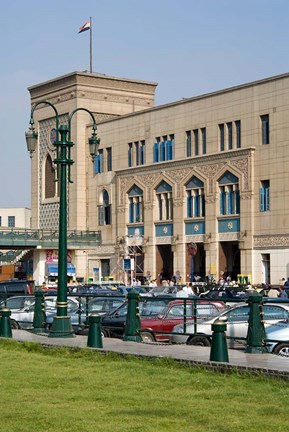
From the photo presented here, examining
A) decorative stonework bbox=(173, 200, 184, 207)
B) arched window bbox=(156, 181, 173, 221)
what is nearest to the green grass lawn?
decorative stonework bbox=(173, 200, 184, 207)

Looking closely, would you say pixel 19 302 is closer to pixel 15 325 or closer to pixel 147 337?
pixel 15 325

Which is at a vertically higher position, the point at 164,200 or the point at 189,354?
the point at 164,200

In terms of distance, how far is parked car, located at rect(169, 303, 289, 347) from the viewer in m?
21.4

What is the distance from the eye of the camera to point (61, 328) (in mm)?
25172

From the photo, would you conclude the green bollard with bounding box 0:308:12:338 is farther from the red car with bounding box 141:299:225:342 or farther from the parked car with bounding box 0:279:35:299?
the parked car with bounding box 0:279:35:299

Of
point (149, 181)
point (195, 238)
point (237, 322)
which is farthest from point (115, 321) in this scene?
point (149, 181)

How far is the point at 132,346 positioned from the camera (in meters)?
21.8

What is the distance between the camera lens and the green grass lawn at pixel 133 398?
40.1ft

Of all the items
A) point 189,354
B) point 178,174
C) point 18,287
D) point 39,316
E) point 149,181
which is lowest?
point 189,354

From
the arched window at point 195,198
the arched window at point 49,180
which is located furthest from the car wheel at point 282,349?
the arched window at point 49,180

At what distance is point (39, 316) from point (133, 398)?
1364cm

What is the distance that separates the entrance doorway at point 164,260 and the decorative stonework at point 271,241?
36.2 feet

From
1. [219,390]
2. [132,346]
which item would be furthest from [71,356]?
[219,390]

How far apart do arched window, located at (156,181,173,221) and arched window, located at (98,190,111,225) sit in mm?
7235
